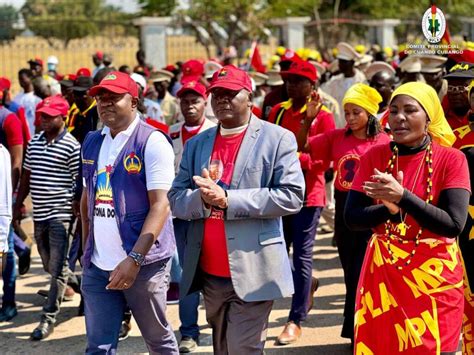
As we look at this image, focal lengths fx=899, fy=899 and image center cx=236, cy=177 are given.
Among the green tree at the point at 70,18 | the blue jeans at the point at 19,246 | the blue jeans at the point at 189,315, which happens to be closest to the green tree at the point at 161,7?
the green tree at the point at 70,18

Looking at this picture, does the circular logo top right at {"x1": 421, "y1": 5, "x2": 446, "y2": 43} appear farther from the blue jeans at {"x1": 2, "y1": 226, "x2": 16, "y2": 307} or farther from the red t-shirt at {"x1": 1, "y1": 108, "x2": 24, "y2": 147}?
the blue jeans at {"x1": 2, "y1": 226, "x2": 16, "y2": 307}

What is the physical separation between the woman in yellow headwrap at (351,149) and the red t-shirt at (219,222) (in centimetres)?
165

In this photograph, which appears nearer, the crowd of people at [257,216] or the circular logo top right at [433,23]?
the crowd of people at [257,216]

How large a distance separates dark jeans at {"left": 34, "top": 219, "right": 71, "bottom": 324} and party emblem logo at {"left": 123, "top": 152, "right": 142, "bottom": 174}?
2.48 m

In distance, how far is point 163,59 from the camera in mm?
23859

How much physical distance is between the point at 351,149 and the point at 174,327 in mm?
2263

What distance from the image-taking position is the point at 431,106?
15.3ft

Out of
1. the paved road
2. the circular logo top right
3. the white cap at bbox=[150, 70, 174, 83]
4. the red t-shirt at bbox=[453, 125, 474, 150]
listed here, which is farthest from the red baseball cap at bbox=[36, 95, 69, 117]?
the white cap at bbox=[150, 70, 174, 83]

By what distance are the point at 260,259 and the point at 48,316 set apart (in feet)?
10.2

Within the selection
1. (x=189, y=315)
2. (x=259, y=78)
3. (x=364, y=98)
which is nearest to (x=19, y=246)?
(x=189, y=315)

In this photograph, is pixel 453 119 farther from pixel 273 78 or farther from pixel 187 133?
pixel 273 78

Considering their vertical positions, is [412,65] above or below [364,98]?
below

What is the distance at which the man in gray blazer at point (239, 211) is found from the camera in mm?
4969

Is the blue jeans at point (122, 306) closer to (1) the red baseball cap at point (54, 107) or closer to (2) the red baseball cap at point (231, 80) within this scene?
(2) the red baseball cap at point (231, 80)
